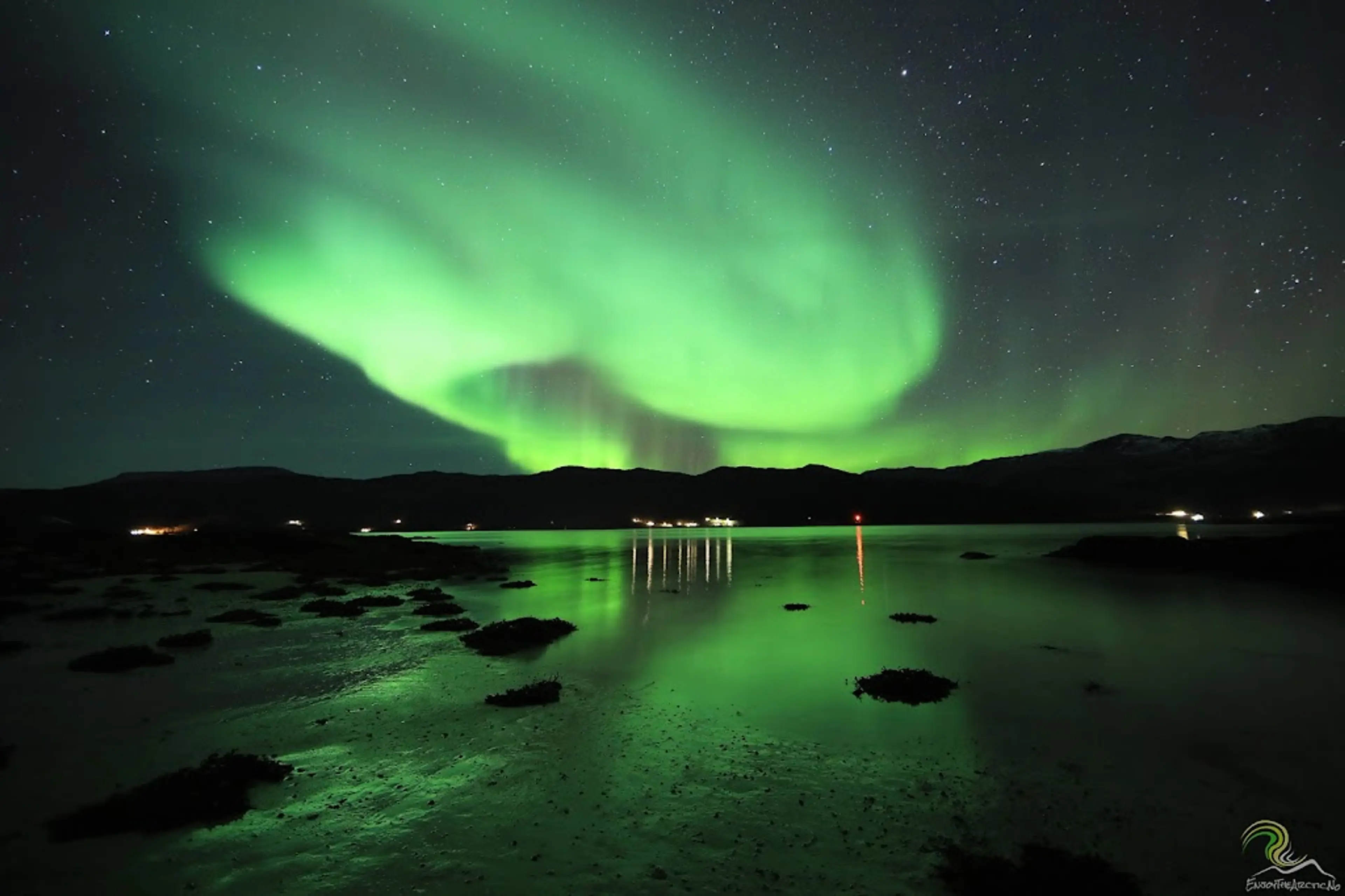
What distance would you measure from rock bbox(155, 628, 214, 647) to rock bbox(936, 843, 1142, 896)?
31529 millimetres

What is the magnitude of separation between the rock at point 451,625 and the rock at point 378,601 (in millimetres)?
8404

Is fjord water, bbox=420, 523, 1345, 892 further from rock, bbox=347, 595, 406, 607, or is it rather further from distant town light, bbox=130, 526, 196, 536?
distant town light, bbox=130, 526, 196, 536

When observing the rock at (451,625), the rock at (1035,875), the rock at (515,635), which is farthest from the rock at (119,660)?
the rock at (1035,875)

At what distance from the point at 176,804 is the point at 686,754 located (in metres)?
10.7

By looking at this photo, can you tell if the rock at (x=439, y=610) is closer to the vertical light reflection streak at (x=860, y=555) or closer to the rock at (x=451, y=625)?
the rock at (x=451, y=625)

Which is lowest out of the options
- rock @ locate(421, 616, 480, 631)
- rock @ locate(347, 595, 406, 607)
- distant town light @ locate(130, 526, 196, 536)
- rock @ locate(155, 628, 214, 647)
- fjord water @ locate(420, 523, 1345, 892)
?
fjord water @ locate(420, 523, 1345, 892)

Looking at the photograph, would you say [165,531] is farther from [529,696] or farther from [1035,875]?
[1035,875]

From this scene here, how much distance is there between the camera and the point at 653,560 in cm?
8894

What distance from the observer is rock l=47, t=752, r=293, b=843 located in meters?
10.8

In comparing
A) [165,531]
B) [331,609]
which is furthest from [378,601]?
[165,531]

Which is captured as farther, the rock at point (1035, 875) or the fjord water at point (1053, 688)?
the fjord water at point (1053, 688)

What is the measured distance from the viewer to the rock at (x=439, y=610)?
37.1 m

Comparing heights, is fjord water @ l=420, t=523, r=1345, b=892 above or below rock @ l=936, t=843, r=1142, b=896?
below

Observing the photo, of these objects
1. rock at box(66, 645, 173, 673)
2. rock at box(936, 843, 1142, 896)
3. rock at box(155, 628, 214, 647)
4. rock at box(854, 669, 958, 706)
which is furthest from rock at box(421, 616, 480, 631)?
rock at box(936, 843, 1142, 896)
